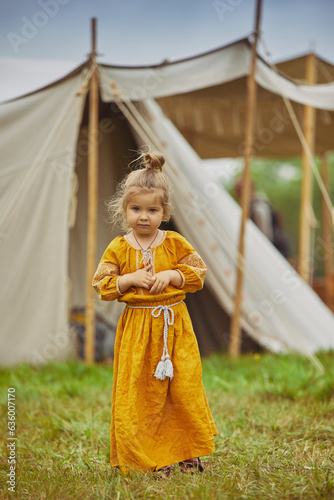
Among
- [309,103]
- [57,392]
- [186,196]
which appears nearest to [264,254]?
[186,196]

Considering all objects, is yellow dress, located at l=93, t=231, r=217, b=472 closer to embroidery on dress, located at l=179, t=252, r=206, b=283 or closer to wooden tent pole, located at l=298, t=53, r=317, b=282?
embroidery on dress, located at l=179, t=252, r=206, b=283

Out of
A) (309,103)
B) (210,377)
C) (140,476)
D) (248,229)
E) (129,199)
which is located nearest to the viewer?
(140,476)

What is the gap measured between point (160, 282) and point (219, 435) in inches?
38.6

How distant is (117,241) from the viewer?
6.71ft

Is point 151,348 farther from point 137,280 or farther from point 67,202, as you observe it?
point 67,202

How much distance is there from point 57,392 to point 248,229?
2399 mm

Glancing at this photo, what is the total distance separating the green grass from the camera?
5.74ft

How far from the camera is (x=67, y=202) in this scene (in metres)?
4.22

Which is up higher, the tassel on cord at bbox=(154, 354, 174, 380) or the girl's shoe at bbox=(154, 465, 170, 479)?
the tassel on cord at bbox=(154, 354, 174, 380)

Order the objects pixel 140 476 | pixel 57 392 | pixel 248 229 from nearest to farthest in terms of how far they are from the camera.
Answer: pixel 140 476 < pixel 57 392 < pixel 248 229

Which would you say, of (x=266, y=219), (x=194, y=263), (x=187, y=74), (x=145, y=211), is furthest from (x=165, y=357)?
(x=266, y=219)

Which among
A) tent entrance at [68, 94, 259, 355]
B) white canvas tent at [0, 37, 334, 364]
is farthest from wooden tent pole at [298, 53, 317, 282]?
tent entrance at [68, 94, 259, 355]

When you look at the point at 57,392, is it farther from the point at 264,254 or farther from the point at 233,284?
the point at 264,254

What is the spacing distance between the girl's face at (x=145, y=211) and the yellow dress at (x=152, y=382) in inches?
3.8
